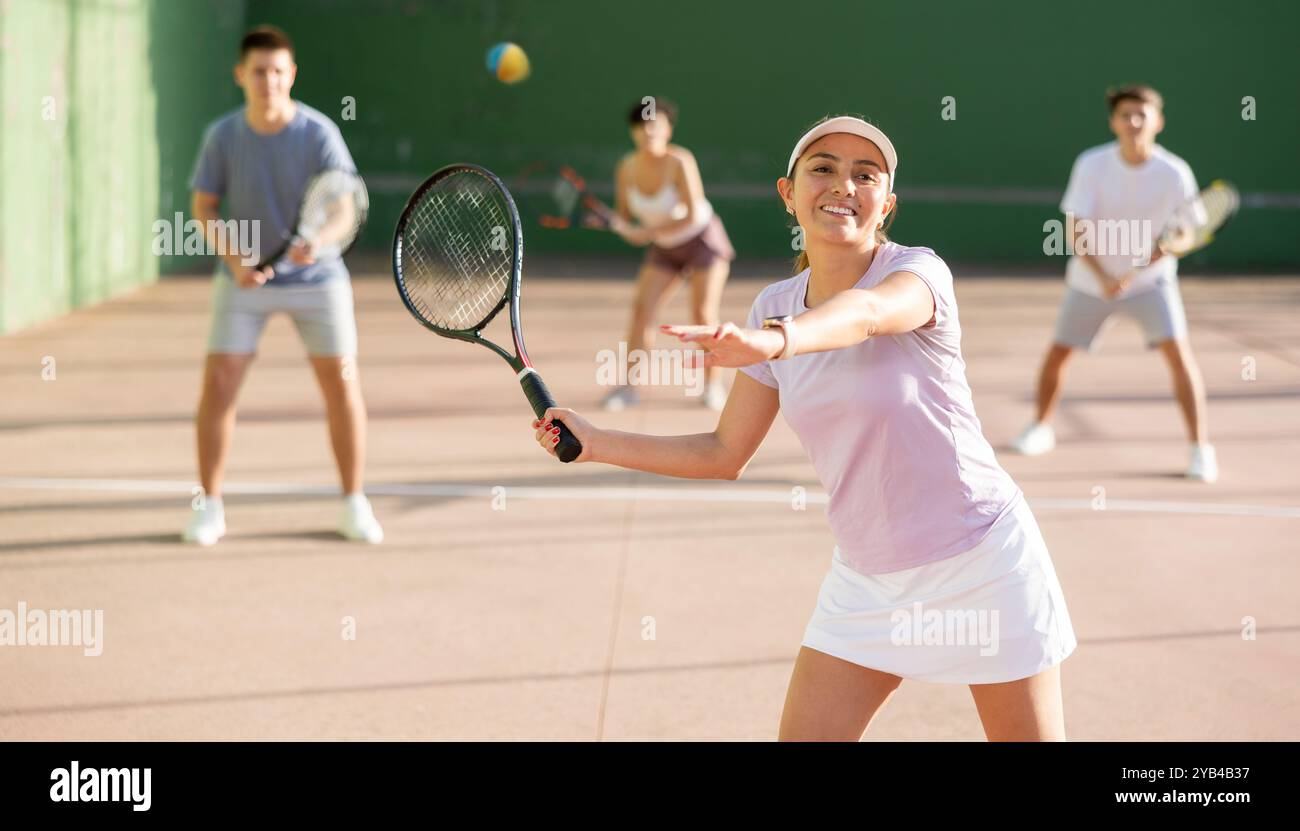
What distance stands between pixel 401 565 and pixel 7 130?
583 cm

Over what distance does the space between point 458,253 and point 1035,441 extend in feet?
13.5

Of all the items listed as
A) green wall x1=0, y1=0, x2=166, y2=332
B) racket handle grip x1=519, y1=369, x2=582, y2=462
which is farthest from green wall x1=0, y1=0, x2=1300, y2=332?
racket handle grip x1=519, y1=369, x2=582, y2=462

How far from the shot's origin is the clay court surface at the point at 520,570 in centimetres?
383

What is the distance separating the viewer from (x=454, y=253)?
3582 mm

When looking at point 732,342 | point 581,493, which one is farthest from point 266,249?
point 732,342

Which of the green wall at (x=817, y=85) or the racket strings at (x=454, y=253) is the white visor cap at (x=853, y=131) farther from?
the green wall at (x=817, y=85)

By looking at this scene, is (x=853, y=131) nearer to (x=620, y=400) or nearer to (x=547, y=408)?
(x=547, y=408)

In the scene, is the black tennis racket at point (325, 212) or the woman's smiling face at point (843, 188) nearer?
the woman's smiling face at point (843, 188)

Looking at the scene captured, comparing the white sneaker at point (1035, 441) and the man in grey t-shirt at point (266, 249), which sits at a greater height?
the man in grey t-shirt at point (266, 249)

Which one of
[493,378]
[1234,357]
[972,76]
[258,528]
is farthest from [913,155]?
[258,528]

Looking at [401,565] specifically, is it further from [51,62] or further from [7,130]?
→ [51,62]

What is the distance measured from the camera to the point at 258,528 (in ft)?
17.8

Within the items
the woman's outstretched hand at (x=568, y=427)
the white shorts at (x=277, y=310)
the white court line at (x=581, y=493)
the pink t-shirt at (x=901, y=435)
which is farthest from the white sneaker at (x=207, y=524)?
the pink t-shirt at (x=901, y=435)

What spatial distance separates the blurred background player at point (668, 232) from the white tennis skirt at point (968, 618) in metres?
5.27
